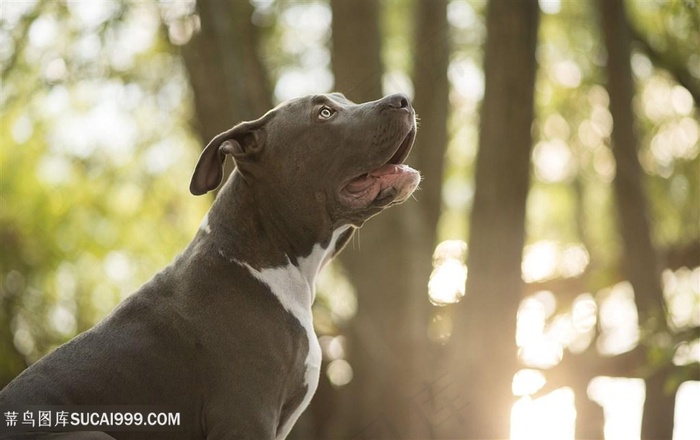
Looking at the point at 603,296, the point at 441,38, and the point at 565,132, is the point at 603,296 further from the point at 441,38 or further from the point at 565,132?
the point at 441,38

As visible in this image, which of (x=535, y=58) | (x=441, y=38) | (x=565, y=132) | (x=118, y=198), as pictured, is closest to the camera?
(x=535, y=58)

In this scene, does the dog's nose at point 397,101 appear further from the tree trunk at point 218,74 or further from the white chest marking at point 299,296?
the tree trunk at point 218,74

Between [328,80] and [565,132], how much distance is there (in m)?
4.93

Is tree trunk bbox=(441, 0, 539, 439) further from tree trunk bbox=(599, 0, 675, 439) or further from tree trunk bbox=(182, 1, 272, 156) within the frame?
tree trunk bbox=(599, 0, 675, 439)

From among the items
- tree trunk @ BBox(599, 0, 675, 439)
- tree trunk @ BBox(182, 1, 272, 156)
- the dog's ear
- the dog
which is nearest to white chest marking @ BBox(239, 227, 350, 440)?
the dog

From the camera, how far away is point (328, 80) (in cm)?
960

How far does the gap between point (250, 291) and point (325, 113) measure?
840 millimetres

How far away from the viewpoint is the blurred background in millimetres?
6148

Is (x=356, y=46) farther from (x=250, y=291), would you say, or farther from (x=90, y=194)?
(x=90, y=194)

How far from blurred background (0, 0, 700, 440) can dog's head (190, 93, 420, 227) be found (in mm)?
2204

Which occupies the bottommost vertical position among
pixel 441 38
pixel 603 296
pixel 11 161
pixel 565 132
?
pixel 603 296

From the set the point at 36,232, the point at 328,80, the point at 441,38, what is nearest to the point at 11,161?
the point at 36,232

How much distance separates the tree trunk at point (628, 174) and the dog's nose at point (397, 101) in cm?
486

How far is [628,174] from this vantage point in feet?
28.3
